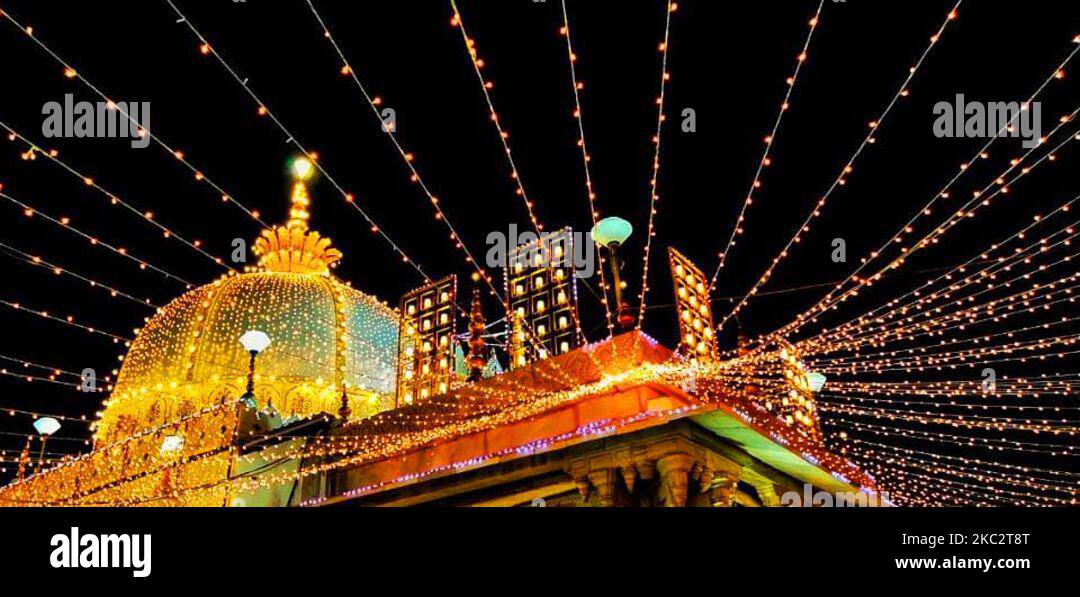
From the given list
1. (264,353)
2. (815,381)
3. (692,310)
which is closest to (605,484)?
(692,310)

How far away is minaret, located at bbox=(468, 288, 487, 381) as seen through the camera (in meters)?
13.0

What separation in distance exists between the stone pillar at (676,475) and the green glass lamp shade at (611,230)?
301 cm

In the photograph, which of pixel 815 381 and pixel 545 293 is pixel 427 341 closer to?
pixel 545 293

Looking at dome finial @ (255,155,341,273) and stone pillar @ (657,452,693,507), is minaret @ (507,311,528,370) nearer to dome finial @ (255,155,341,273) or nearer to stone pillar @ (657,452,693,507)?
stone pillar @ (657,452,693,507)

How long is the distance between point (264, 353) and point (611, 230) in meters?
13.4

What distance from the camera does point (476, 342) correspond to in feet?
44.0

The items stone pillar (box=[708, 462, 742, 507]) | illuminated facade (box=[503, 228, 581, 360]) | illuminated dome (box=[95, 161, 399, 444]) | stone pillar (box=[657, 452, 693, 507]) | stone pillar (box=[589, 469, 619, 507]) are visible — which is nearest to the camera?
stone pillar (box=[657, 452, 693, 507])

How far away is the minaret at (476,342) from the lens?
13039mm

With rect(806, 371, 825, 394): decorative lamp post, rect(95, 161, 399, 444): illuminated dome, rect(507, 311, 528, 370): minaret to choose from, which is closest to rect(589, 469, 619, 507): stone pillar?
rect(507, 311, 528, 370): minaret

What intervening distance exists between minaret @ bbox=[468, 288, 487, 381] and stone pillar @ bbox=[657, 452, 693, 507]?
398 centimetres
